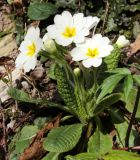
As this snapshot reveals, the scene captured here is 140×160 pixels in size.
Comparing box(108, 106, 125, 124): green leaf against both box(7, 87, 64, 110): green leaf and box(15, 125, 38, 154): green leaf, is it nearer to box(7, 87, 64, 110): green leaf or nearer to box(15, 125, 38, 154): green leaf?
box(7, 87, 64, 110): green leaf

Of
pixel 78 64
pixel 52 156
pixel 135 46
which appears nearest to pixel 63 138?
pixel 52 156

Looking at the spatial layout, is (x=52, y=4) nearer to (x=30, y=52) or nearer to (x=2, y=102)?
(x=2, y=102)

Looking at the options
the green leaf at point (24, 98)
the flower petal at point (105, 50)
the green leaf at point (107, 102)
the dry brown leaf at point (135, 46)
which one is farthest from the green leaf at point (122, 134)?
the dry brown leaf at point (135, 46)

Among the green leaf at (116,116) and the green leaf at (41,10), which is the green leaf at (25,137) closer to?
the green leaf at (116,116)

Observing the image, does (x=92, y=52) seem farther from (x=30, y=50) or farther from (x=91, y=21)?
(x=30, y=50)

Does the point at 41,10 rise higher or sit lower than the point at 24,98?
higher

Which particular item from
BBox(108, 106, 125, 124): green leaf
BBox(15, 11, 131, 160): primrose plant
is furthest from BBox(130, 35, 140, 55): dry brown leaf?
BBox(108, 106, 125, 124): green leaf
